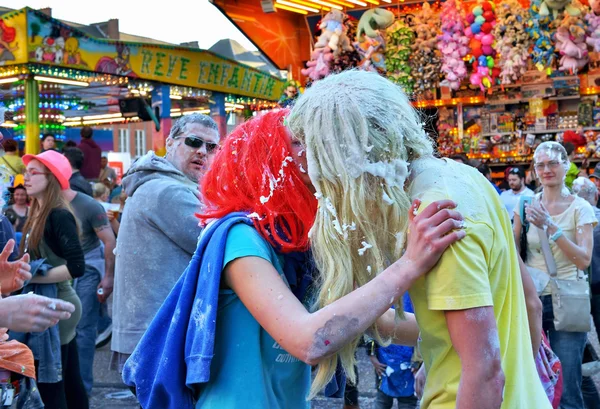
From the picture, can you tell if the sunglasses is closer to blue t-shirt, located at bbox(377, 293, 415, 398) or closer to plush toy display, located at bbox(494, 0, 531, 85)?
blue t-shirt, located at bbox(377, 293, 415, 398)

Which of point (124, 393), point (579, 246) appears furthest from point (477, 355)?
point (124, 393)

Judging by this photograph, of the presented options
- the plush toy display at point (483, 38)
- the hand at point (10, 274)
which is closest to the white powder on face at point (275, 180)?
the hand at point (10, 274)

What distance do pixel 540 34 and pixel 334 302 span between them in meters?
7.91

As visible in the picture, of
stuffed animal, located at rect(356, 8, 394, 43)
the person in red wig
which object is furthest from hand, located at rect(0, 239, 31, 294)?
stuffed animal, located at rect(356, 8, 394, 43)

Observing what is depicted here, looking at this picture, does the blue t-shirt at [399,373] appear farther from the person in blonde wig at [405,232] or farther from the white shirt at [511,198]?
the white shirt at [511,198]

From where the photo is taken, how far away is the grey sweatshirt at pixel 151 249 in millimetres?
3627

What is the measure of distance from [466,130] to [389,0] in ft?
7.73

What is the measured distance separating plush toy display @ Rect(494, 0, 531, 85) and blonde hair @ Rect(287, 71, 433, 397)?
7654mm

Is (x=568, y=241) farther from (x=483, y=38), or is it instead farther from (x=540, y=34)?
(x=483, y=38)

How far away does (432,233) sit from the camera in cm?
164

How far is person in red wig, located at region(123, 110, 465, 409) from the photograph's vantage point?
68.8 inches

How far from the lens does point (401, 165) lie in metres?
1.78

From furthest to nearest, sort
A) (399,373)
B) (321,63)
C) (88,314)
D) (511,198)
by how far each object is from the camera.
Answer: (321,63) → (511,198) → (88,314) → (399,373)

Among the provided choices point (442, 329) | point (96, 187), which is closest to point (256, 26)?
point (96, 187)
